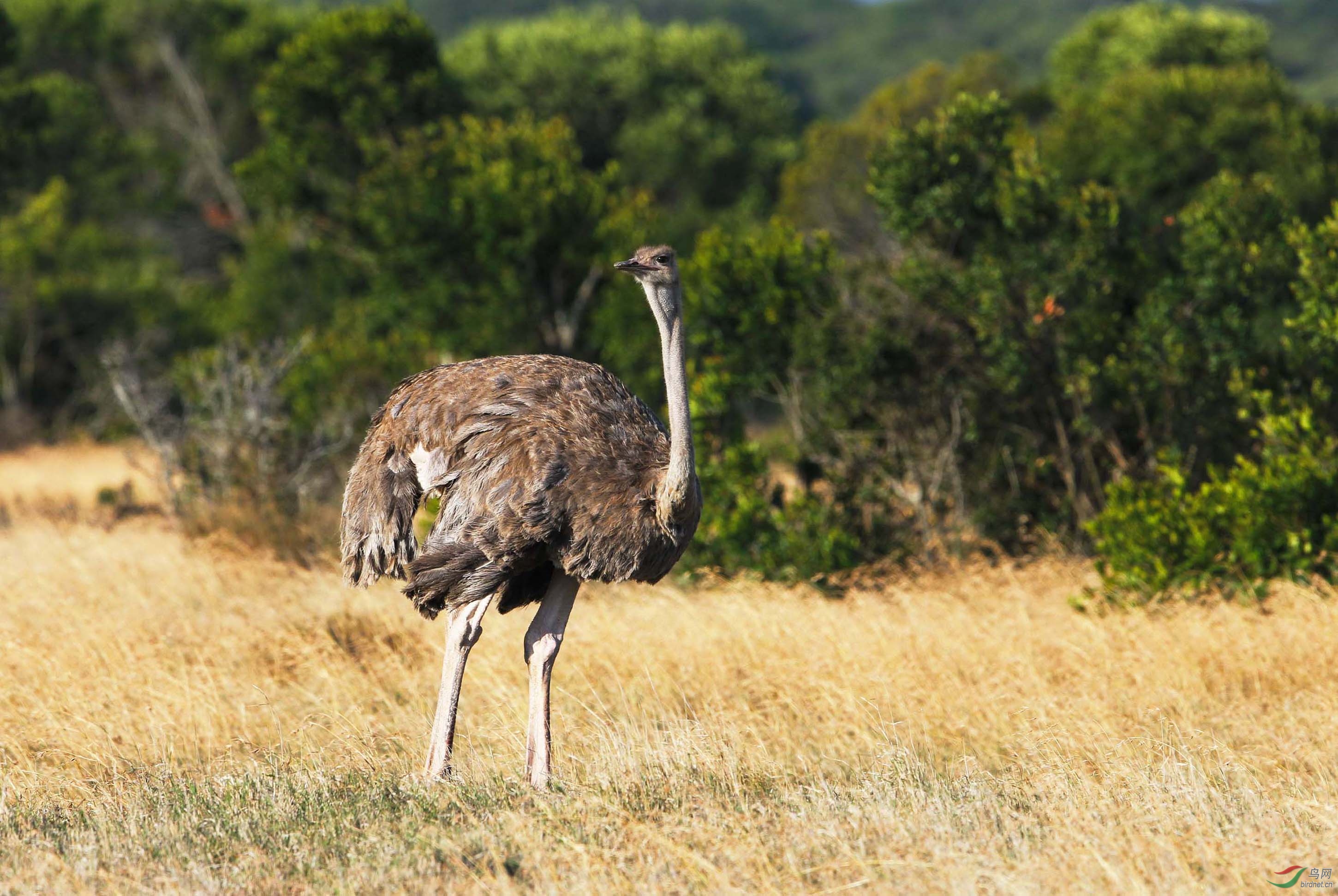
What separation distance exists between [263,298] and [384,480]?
2276cm

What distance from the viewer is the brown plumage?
559cm

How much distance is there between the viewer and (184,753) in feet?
21.7

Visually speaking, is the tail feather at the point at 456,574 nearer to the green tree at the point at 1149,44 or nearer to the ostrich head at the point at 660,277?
the ostrich head at the point at 660,277

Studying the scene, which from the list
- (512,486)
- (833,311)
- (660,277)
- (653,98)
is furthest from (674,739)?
(653,98)

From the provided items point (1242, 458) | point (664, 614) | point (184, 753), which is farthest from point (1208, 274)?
point (184, 753)

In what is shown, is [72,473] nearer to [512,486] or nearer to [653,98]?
[512,486]

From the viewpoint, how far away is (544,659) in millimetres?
5930

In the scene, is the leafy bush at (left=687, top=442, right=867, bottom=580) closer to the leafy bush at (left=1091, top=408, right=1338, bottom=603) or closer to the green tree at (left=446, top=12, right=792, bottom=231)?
the leafy bush at (left=1091, top=408, right=1338, bottom=603)

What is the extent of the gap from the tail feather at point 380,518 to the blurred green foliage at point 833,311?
5.16 metres

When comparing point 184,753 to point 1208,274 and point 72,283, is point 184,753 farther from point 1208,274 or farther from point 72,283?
point 72,283

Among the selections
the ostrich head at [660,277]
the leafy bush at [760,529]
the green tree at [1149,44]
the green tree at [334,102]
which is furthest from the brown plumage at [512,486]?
the green tree at [1149,44]

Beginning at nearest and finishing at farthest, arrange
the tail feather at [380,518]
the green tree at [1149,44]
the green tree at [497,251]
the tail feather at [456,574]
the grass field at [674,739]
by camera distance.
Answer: the grass field at [674,739]
the tail feather at [456,574]
the tail feather at [380,518]
the green tree at [497,251]
the green tree at [1149,44]

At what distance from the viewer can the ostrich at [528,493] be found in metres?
5.58

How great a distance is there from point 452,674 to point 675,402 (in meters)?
1.38
